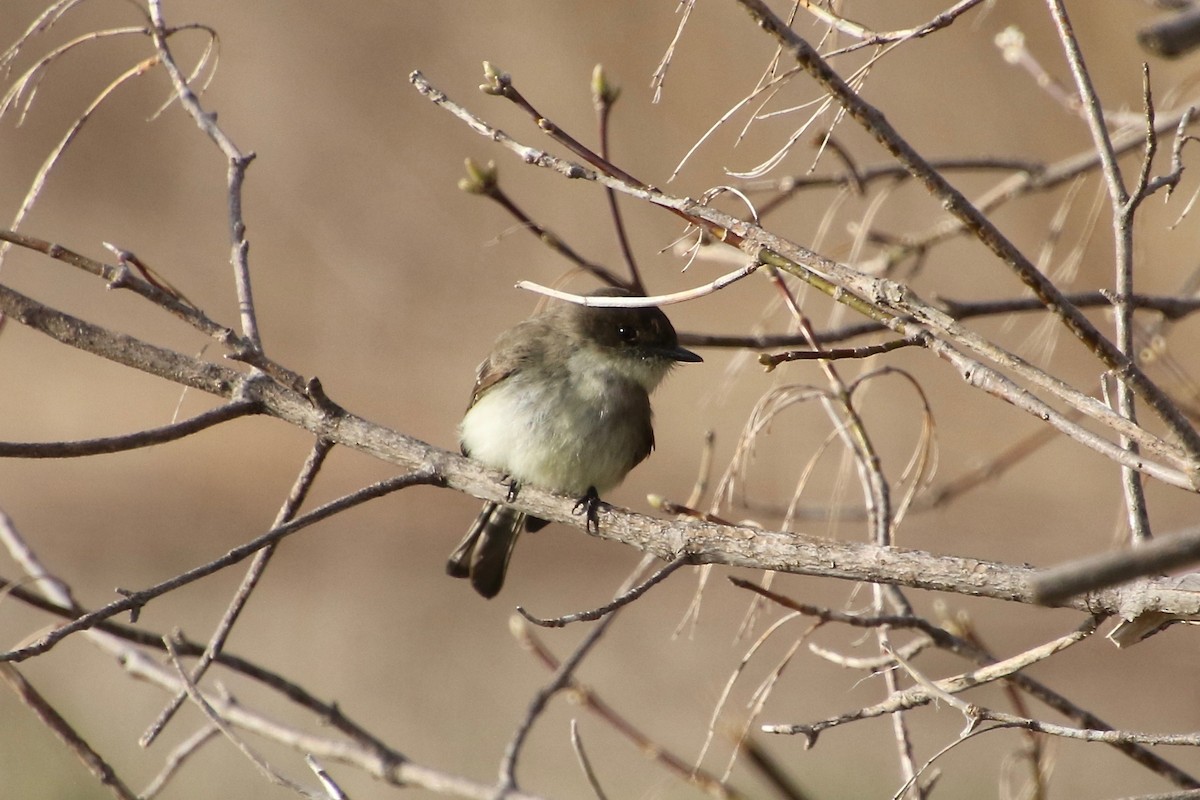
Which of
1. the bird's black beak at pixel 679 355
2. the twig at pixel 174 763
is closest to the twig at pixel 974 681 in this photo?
the twig at pixel 174 763

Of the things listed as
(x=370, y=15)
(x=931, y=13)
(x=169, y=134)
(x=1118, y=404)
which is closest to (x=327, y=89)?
(x=370, y=15)

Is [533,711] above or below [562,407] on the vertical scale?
below

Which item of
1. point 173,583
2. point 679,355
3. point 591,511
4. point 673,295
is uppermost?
point 679,355

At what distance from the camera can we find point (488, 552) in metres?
5.50

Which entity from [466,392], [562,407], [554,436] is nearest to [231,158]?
[554,436]

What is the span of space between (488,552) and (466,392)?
7.36 meters

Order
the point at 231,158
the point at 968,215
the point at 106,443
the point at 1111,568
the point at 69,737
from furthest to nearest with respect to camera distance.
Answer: the point at 231,158 → the point at 69,737 → the point at 106,443 → the point at 968,215 → the point at 1111,568

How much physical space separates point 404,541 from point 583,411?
A: 7.08m

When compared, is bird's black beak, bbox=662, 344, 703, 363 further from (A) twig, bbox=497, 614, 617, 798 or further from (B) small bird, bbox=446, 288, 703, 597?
(A) twig, bbox=497, 614, 617, 798

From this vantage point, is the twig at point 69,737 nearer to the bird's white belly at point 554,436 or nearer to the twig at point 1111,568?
the bird's white belly at point 554,436

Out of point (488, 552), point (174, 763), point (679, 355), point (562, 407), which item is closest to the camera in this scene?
point (174, 763)

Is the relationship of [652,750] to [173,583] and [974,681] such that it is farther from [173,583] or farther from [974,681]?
[173,583]

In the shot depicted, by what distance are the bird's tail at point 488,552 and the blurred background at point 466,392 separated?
266 cm

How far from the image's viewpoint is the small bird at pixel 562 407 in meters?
4.76
